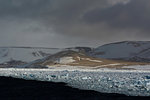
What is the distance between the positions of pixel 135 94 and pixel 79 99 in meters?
5.30

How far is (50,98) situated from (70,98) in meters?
1.71

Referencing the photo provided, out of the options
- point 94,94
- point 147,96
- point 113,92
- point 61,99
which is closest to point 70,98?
point 61,99

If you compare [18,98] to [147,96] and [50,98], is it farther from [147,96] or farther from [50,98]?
[147,96]

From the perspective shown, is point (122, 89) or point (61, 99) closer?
point (61, 99)

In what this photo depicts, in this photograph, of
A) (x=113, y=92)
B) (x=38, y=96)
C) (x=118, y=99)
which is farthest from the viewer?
(x=113, y=92)

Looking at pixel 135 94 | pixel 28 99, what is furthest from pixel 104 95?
pixel 28 99

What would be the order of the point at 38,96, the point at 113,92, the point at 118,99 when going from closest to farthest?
the point at 118,99
the point at 38,96
the point at 113,92

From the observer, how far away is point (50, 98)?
73.9 feet

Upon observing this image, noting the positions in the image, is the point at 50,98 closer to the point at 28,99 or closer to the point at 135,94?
the point at 28,99

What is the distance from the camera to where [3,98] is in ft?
74.1

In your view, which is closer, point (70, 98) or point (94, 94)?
point (70, 98)

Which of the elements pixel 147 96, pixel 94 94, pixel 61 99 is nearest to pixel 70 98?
pixel 61 99

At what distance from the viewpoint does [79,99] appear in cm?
2186

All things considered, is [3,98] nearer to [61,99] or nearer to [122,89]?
[61,99]
